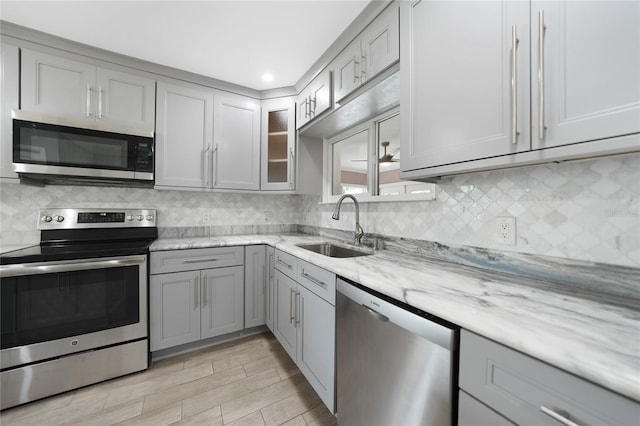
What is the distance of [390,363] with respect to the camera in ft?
3.01

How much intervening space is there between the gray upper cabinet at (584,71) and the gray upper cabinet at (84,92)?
8.14 feet

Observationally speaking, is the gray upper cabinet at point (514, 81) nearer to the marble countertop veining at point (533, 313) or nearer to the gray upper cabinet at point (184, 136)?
the marble countertop veining at point (533, 313)

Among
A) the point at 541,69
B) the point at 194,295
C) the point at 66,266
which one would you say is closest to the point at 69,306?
the point at 66,266

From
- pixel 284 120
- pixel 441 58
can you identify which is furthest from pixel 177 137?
pixel 441 58

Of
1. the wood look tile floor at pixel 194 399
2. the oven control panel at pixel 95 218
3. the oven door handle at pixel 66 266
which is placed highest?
the oven control panel at pixel 95 218

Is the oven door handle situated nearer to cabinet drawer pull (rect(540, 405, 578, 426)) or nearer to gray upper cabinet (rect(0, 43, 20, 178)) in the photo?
gray upper cabinet (rect(0, 43, 20, 178))

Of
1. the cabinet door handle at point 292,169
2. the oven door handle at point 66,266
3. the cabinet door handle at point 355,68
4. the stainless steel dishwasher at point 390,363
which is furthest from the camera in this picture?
the cabinet door handle at point 292,169

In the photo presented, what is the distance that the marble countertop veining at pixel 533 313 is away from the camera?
47 cm

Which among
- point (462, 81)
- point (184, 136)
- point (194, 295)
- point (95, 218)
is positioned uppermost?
point (184, 136)

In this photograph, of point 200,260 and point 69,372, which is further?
point 200,260

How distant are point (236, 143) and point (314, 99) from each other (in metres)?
0.90

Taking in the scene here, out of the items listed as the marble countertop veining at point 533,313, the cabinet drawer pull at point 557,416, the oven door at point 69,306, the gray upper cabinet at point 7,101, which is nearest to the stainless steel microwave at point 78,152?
the gray upper cabinet at point 7,101

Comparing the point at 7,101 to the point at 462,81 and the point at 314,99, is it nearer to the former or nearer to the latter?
the point at 314,99

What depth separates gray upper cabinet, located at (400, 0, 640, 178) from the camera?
640mm
